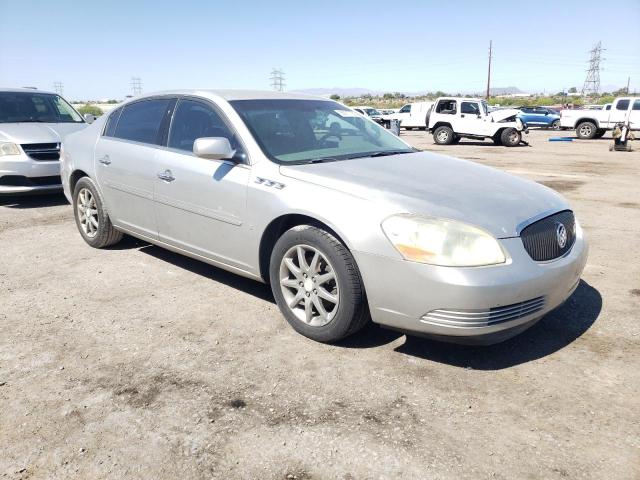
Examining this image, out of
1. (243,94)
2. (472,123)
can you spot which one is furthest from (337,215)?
(472,123)

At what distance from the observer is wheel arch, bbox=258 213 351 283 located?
3.21 metres

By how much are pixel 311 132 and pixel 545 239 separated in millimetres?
1877

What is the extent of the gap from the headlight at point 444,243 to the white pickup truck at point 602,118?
23.8 metres

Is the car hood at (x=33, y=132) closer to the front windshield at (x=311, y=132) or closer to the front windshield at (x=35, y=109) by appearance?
the front windshield at (x=35, y=109)

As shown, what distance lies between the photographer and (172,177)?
414 centimetres

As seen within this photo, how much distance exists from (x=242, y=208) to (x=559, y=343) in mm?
2202

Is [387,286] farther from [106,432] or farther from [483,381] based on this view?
[106,432]

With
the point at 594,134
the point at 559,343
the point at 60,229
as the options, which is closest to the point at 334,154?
the point at 559,343

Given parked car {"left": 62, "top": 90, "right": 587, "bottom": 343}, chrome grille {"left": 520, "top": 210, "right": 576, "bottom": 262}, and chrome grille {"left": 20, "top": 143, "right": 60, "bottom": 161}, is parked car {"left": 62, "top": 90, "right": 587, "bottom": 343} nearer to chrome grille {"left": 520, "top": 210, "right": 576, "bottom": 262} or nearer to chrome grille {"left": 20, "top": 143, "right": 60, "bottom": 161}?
chrome grille {"left": 520, "top": 210, "right": 576, "bottom": 262}

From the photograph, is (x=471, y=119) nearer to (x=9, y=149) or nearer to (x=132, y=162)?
(x=9, y=149)

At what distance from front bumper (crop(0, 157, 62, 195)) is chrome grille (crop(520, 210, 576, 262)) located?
266 inches

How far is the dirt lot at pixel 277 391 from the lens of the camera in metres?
2.28

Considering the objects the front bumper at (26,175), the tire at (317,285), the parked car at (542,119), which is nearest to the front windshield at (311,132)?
the tire at (317,285)

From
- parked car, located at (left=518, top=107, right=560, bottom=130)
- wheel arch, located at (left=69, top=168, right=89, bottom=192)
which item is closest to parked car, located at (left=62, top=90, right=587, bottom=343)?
wheel arch, located at (left=69, top=168, right=89, bottom=192)
